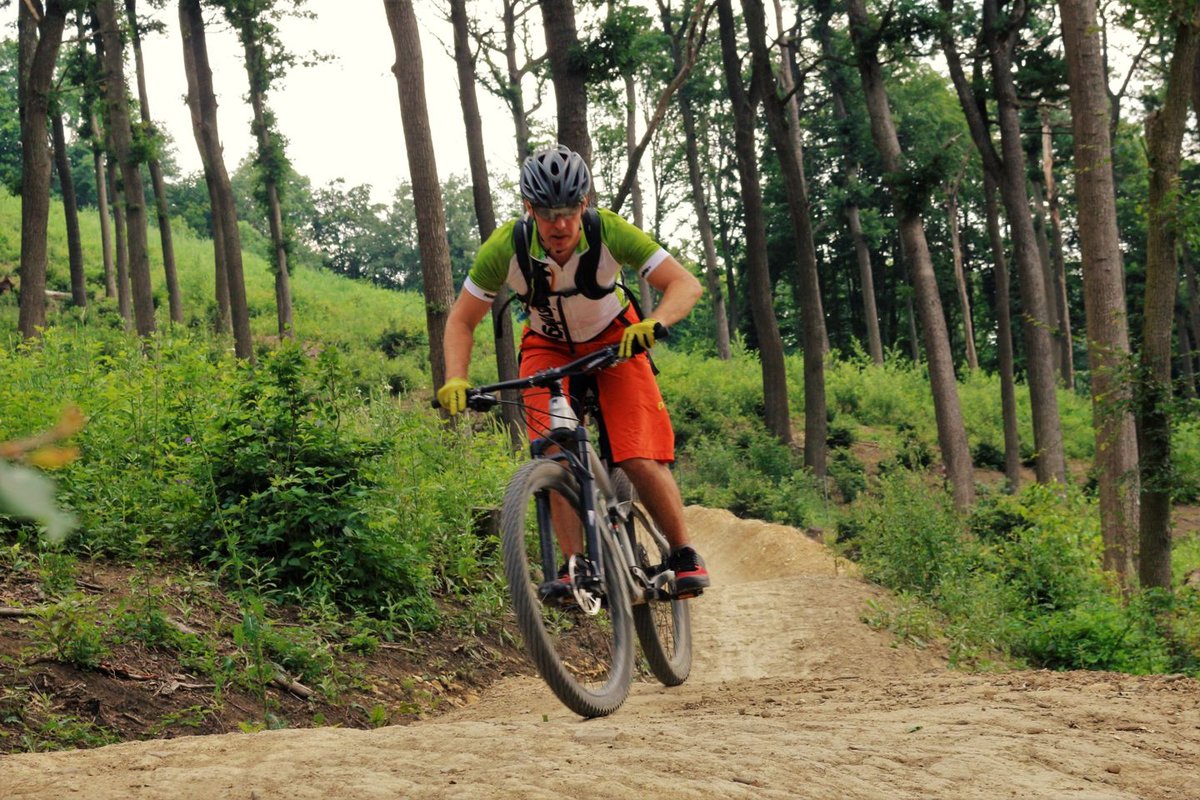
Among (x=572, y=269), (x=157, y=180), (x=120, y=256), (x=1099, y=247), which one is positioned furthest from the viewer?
Result: (x=120, y=256)

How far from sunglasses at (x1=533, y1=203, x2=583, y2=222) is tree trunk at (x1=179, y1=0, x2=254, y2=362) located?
21.8m

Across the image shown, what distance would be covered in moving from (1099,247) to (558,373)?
9.94 metres

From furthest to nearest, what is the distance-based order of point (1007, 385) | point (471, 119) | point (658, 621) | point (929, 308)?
point (1007, 385) < point (471, 119) < point (929, 308) < point (658, 621)

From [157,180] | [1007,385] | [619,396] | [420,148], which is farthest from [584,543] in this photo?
[157,180]

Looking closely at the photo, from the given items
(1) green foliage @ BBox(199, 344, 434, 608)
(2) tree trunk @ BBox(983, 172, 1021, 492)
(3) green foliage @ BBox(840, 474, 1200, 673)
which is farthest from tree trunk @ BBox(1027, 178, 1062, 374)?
(1) green foliage @ BBox(199, 344, 434, 608)

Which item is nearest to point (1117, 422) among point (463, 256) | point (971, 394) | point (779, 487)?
point (779, 487)

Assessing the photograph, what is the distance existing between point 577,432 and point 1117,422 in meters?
7.24

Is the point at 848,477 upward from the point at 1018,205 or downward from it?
downward

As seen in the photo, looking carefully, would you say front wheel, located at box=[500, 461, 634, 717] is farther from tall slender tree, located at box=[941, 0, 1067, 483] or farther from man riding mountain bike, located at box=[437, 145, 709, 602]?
tall slender tree, located at box=[941, 0, 1067, 483]

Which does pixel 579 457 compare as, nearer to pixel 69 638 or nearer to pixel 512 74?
pixel 69 638

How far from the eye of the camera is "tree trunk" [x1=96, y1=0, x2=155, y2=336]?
2681 cm

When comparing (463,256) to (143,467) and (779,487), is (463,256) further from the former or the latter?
(143,467)

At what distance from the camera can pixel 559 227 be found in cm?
569

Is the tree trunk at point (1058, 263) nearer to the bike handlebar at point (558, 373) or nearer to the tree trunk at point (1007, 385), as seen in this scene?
the tree trunk at point (1007, 385)
